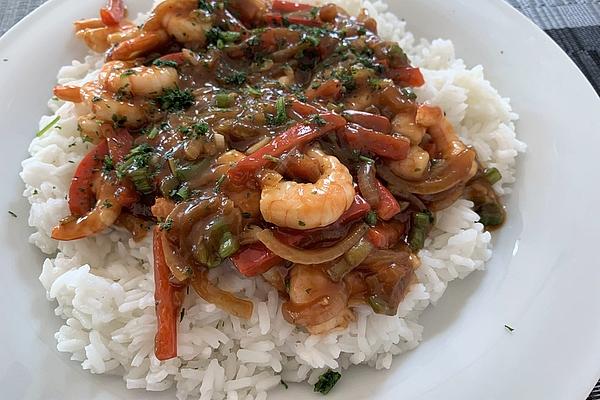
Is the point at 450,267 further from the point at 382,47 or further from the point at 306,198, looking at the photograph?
the point at 382,47

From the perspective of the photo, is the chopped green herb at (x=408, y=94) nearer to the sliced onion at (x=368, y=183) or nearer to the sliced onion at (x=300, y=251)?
the sliced onion at (x=368, y=183)

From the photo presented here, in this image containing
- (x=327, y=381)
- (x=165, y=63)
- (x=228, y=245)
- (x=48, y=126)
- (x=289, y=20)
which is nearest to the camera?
(x=228, y=245)

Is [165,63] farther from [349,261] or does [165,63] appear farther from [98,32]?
[349,261]

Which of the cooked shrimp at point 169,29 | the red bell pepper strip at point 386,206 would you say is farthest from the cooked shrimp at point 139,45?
the red bell pepper strip at point 386,206

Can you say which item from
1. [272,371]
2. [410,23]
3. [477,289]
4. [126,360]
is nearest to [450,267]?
[477,289]

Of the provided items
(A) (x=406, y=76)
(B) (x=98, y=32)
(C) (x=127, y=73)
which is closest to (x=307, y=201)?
(C) (x=127, y=73)
